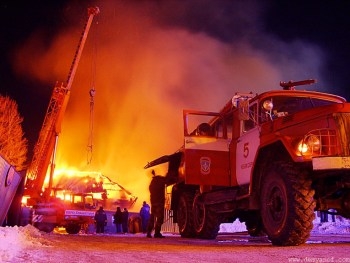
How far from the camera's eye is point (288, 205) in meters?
6.48

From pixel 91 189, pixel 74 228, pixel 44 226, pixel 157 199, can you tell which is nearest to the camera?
pixel 157 199

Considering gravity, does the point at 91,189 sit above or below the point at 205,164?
above

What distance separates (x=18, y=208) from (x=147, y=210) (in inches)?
335

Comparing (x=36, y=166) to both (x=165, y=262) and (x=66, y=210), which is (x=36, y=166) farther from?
(x=165, y=262)

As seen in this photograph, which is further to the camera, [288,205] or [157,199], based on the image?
[157,199]

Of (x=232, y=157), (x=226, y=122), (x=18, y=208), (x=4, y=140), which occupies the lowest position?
(x=18, y=208)

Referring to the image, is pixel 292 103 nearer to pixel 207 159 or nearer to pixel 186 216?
pixel 207 159

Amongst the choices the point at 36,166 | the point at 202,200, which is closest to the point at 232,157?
the point at 202,200

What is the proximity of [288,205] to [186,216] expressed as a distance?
4913 millimetres

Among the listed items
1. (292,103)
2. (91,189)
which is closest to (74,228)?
(91,189)

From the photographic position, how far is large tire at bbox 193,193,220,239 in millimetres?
9914

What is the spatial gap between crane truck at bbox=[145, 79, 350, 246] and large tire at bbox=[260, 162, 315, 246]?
0.01 metres

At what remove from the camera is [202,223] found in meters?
10.1

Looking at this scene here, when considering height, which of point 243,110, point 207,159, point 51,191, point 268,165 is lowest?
point 268,165
